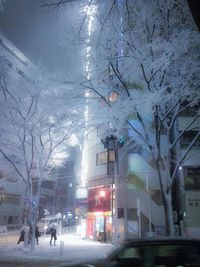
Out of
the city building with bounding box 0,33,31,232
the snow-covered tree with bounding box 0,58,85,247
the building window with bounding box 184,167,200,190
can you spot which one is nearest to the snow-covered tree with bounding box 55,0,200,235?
the snow-covered tree with bounding box 0,58,85,247

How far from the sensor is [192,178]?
2830 cm

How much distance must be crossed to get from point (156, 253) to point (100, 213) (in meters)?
26.7

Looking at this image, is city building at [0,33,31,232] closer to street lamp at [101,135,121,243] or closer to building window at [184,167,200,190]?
street lamp at [101,135,121,243]

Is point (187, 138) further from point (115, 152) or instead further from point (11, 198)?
point (11, 198)

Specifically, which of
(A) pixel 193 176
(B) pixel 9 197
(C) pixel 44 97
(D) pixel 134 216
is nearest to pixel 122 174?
(D) pixel 134 216

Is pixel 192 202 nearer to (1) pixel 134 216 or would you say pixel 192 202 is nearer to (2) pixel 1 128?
(1) pixel 134 216

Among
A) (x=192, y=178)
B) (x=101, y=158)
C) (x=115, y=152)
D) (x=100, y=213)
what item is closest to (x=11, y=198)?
(x=100, y=213)

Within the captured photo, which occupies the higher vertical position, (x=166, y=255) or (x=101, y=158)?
(x=101, y=158)

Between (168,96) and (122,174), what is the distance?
43.5 feet

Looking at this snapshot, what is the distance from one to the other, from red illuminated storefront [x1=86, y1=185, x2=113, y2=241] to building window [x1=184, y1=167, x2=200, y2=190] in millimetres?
6637

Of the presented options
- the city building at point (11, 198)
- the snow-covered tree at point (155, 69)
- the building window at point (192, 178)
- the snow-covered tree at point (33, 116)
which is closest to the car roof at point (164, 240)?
the snow-covered tree at point (155, 69)

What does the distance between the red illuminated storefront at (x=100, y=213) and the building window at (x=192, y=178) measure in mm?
6637

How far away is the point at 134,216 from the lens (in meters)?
26.7

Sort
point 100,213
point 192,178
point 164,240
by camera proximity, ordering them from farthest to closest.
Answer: point 100,213
point 192,178
point 164,240
